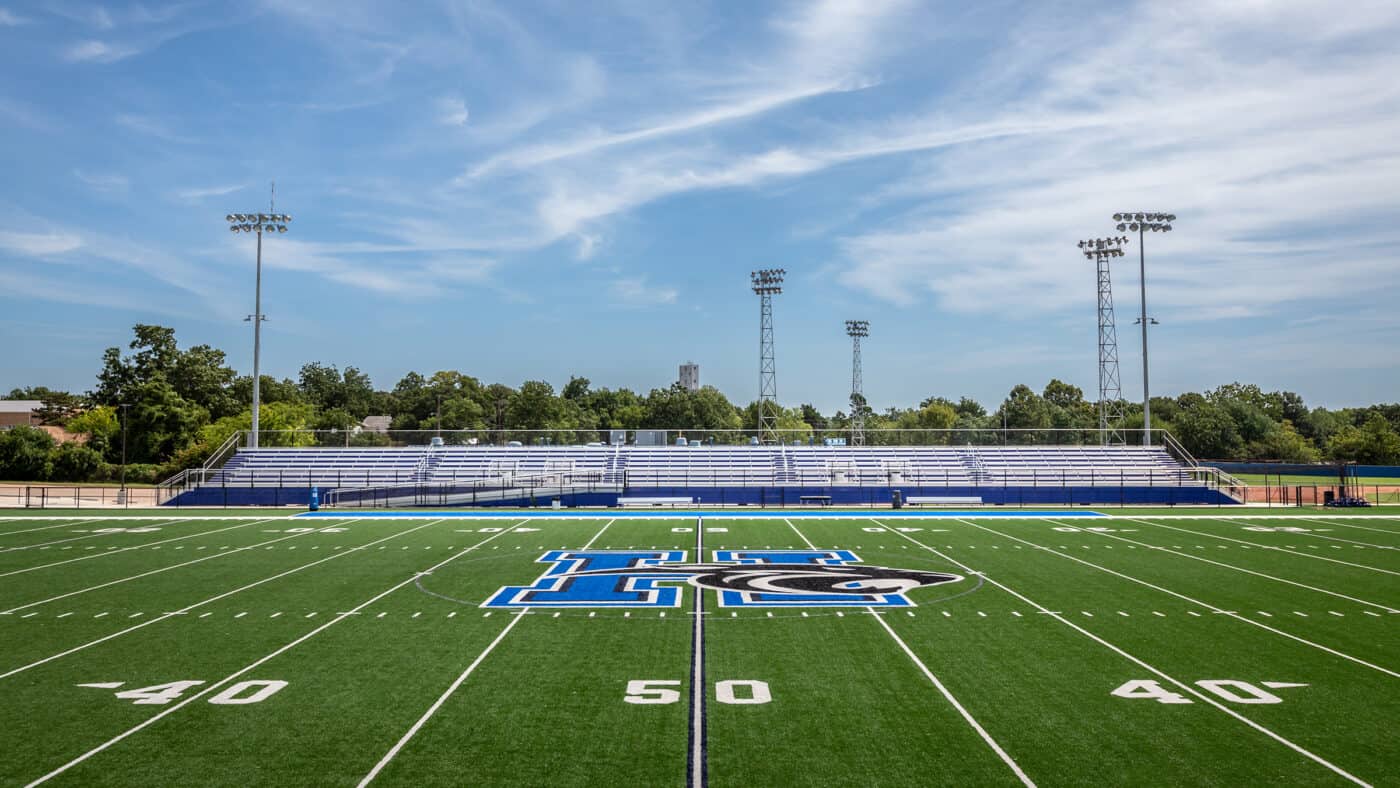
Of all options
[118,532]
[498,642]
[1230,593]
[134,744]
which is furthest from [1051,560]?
[118,532]

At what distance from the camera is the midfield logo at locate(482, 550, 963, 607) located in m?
16.6

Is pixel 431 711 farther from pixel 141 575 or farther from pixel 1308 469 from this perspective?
pixel 1308 469

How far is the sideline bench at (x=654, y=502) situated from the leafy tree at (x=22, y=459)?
4840 centimetres

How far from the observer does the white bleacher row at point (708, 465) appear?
156 ft

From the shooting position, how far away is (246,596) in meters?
17.2

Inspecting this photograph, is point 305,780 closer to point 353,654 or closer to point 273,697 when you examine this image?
point 273,697

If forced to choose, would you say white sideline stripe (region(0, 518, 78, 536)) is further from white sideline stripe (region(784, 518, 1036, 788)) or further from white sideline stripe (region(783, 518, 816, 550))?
white sideline stripe (region(784, 518, 1036, 788))

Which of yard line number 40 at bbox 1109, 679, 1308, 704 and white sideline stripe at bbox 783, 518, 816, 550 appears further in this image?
white sideline stripe at bbox 783, 518, 816, 550

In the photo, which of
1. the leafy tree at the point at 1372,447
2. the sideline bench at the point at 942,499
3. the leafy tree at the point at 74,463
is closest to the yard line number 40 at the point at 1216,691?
the sideline bench at the point at 942,499

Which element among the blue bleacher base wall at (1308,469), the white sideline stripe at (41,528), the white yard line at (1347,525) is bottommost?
the white sideline stripe at (41,528)

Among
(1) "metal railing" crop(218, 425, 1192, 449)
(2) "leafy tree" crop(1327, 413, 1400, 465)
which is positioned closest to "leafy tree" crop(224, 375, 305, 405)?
(1) "metal railing" crop(218, 425, 1192, 449)

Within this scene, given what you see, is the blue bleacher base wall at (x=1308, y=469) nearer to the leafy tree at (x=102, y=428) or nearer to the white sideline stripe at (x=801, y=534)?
the white sideline stripe at (x=801, y=534)

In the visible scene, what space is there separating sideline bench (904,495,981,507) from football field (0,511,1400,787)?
17.8m

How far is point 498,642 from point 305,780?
209 inches
